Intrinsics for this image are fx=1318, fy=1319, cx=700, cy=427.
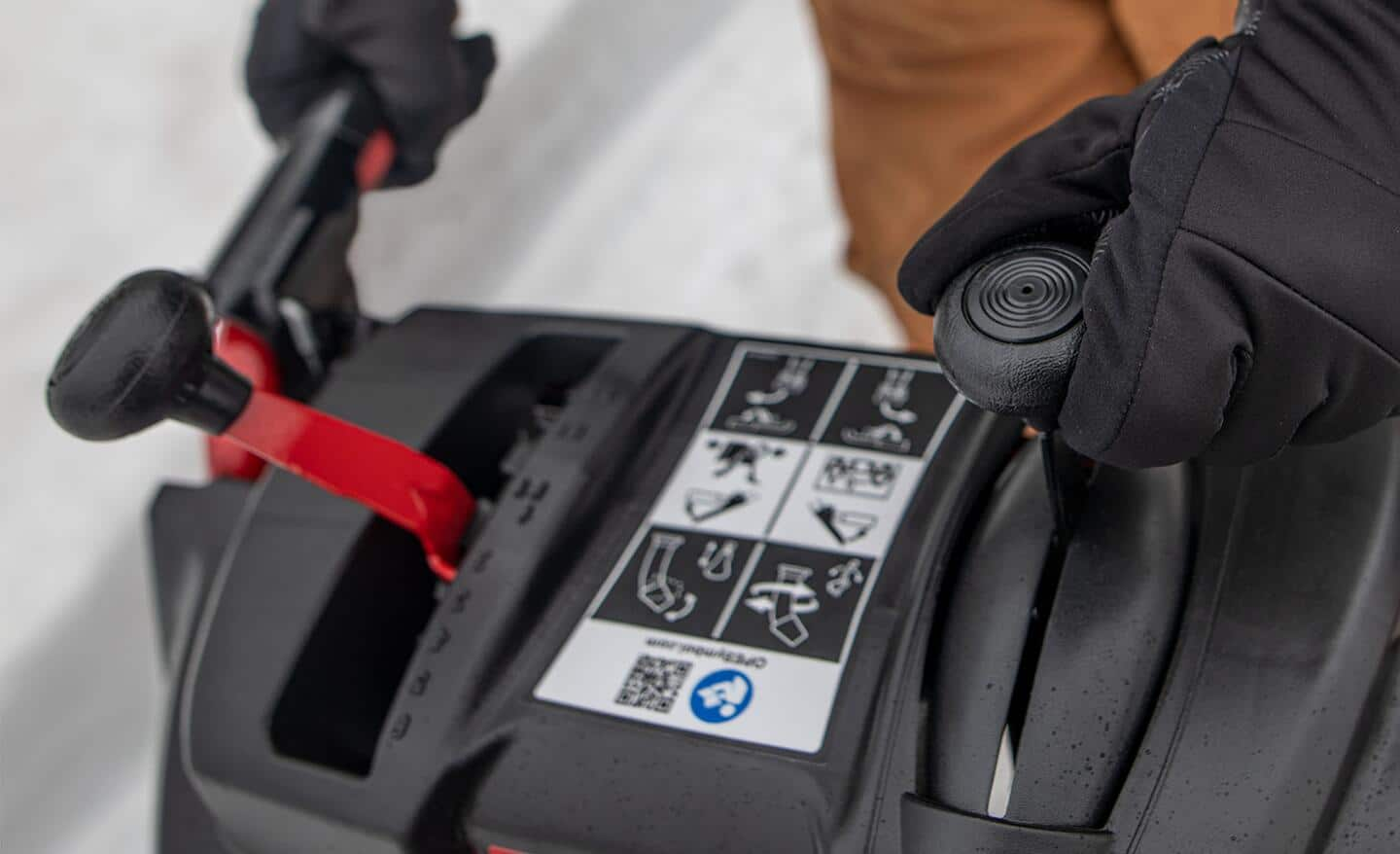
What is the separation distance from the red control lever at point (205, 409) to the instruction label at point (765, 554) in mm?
102

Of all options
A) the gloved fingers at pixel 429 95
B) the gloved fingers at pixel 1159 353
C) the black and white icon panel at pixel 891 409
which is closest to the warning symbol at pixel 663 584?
the black and white icon panel at pixel 891 409

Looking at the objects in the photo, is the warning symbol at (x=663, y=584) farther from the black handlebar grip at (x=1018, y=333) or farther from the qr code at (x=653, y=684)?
the black handlebar grip at (x=1018, y=333)

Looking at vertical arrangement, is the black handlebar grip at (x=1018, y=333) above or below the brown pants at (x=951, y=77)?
above

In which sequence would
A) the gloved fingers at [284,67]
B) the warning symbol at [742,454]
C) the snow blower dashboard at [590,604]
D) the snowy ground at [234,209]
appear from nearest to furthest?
the snow blower dashboard at [590,604], the warning symbol at [742,454], the gloved fingers at [284,67], the snowy ground at [234,209]

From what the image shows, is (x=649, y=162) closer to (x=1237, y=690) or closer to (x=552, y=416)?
(x=552, y=416)

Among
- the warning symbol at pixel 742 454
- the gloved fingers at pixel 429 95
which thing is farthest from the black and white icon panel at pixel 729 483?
the gloved fingers at pixel 429 95

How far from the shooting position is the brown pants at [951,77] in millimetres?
981

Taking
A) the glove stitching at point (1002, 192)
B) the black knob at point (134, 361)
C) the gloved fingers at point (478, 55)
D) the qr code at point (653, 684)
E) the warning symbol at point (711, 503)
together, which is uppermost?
the black knob at point (134, 361)

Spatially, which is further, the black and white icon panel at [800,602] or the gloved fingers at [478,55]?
the gloved fingers at [478,55]

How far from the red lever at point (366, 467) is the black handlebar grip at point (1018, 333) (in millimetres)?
287

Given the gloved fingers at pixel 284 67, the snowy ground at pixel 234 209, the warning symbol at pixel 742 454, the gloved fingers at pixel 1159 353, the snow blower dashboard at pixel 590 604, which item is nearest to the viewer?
the gloved fingers at pixel 1159 353

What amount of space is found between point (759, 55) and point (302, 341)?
1.07 m

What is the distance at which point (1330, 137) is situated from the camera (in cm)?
49

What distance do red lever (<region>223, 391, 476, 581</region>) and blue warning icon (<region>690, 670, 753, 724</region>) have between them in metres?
0.16
